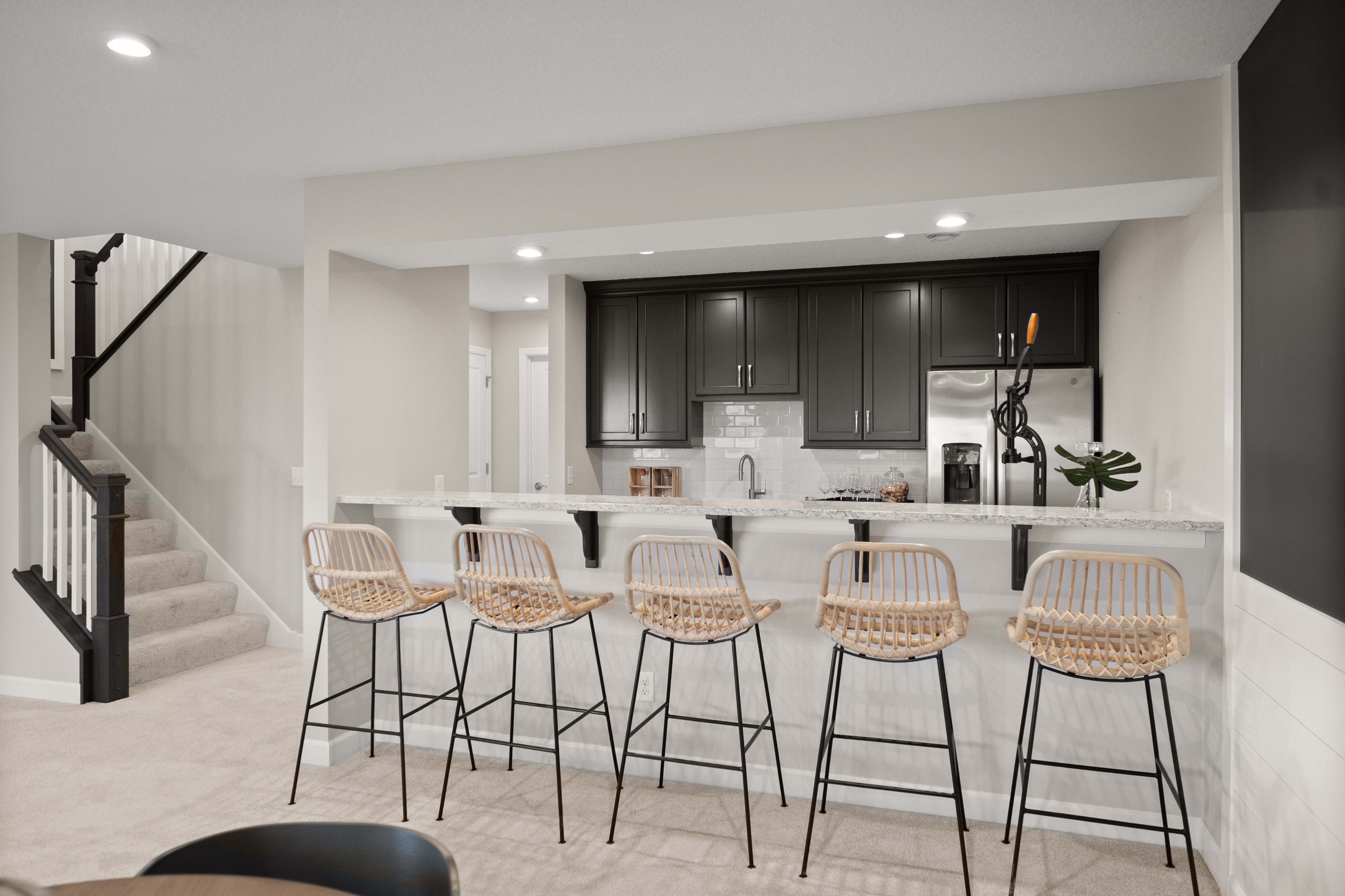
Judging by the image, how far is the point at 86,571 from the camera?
4461mm

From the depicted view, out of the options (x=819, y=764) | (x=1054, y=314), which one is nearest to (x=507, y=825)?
(x=819, y=764)

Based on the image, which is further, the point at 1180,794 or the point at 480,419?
the point at 480,419

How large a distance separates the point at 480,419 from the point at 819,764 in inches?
183

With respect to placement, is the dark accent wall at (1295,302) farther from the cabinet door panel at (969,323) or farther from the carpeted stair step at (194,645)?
the carpeted stair step at (194,645)

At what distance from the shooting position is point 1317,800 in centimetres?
185

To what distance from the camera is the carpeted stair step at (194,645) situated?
4.48 metres

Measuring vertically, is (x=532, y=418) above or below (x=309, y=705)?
above

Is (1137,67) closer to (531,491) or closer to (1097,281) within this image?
(1097,281)

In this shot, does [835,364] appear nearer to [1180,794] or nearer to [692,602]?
[692,602]

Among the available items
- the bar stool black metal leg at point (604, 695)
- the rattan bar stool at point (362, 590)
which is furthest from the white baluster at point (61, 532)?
the bar stool black metal leg at point (604, 695)

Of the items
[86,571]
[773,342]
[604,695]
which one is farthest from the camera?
[773,342]

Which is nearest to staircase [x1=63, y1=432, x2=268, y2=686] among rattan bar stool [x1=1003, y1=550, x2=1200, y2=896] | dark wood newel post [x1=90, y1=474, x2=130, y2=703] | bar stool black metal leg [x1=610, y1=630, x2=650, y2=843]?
dark wood newel post [x1=90, y1=474, x2=130, y2=703]

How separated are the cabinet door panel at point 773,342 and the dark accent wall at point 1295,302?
3063 millimetres

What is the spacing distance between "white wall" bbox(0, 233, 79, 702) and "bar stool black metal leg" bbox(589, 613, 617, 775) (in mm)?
2724
